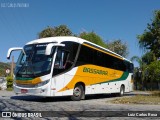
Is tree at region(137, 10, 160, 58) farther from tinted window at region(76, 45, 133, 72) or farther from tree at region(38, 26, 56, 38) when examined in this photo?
tree at region(38, 26, 56, 38)

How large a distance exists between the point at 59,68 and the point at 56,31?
41.3m

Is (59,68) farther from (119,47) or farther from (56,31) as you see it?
(119,47)

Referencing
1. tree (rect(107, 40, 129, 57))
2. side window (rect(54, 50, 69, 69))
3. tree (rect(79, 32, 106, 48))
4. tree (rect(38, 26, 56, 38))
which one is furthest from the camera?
tree (rect(107, 40, 129, 57))

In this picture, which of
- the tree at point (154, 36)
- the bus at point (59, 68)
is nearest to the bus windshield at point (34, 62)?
the bus at point (59, 68)

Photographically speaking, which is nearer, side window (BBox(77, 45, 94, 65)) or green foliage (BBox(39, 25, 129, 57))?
side window (BBox(77, 45, 94, 65))

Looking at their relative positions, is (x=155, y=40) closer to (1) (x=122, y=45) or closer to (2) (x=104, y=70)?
(2) (x=104, y=70)

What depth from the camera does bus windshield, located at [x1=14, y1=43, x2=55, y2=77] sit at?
51.7 ft

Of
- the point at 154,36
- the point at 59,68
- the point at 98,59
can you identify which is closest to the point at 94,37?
the point at 154,36

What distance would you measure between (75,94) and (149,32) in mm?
13004

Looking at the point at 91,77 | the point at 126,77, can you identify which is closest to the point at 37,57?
the point at 91,77

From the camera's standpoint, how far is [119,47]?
6738cm

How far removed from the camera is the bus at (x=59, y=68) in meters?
15.7

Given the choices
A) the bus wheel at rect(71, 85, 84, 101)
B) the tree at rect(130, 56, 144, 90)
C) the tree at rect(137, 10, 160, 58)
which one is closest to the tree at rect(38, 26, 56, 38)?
the tree at rect(130, 56, 144, 90)

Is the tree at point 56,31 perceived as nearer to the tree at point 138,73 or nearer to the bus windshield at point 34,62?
the tree at point 138,73
